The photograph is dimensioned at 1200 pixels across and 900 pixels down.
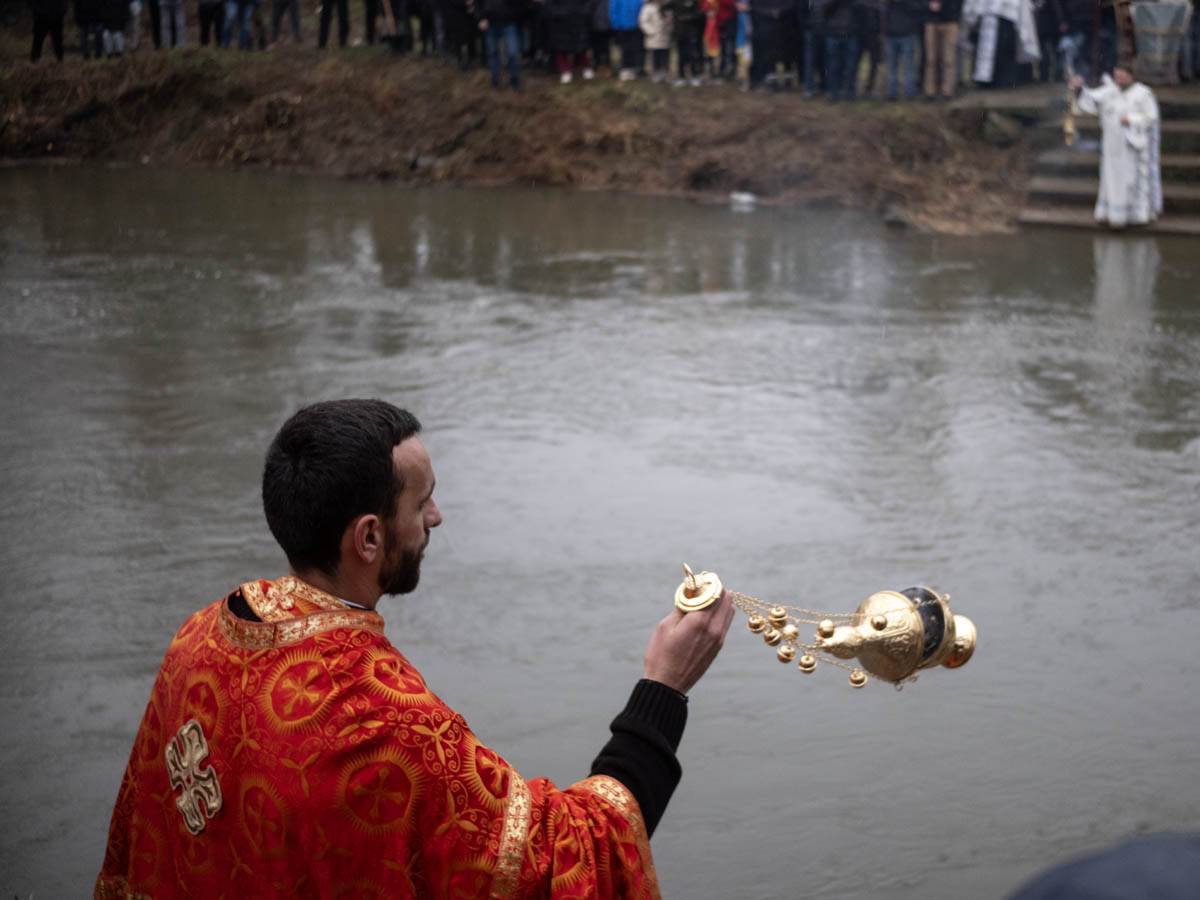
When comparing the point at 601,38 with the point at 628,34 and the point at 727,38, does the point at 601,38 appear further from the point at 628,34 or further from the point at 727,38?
the point at 727,38

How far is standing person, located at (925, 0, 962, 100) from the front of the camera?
55.3 ft

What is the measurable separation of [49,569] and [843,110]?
12.1 meters

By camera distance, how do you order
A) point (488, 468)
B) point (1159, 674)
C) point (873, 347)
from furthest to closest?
point (873, 347)
point (488, 468)
point (1159, 674)

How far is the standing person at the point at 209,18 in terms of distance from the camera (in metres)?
20.1

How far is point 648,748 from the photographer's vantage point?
253 centimetres

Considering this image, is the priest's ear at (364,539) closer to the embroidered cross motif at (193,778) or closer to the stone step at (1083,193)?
the embroidered cross motif at (193,778)

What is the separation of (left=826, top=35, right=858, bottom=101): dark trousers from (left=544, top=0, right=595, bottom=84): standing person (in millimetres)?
2732

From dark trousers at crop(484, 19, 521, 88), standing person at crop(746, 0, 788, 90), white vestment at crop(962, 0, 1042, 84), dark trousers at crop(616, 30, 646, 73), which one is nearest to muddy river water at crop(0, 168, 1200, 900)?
white vestment at crop(962, 0, 1042, 84)

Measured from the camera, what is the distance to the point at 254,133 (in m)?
18.5

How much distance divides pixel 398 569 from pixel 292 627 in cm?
18

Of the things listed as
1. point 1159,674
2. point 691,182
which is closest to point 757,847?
point 1159,674

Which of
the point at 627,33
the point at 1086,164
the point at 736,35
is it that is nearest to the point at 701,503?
the point at 1086,164

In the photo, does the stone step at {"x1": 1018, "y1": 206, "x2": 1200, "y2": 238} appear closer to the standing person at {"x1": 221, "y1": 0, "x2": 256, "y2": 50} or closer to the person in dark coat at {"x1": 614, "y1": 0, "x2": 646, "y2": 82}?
the person in dark coat at {"x1": 614, "y1": 0, "x2": 646, "y2": 82}

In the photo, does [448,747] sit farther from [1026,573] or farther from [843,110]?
[843,110]
